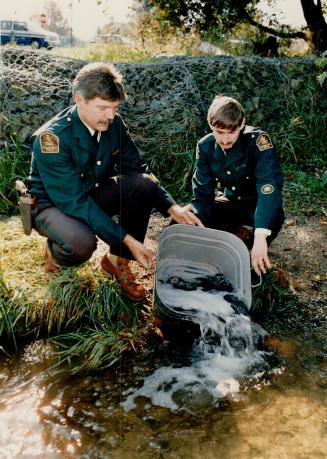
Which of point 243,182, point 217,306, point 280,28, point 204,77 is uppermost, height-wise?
point 280,28

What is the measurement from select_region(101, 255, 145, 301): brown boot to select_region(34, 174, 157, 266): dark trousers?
8 cm

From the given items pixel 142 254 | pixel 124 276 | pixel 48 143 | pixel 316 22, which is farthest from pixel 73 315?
pixel 316 22

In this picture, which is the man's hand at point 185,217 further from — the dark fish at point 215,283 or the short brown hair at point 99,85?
the short brown hair at point 99,85

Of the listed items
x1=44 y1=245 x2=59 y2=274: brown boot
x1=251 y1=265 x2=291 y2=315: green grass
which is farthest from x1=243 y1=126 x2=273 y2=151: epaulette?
x1=44 y1=245 x2=59 y2=274: brown boot

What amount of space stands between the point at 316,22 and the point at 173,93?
3.29m

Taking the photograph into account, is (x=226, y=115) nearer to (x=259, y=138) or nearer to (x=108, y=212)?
(x=259, y=138)

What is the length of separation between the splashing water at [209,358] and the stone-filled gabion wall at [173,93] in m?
2.32

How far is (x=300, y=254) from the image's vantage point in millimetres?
3637

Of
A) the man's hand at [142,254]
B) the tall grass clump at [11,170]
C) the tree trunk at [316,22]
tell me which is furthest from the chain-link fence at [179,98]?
the man's hand at [142,254]

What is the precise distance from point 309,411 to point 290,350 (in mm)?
509

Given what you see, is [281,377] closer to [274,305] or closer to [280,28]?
[274,305]

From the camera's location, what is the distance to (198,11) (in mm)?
7305

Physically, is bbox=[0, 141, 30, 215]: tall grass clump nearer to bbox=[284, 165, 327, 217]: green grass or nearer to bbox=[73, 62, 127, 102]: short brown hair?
bbox=[73, 62, 127, 102]: short brown hair

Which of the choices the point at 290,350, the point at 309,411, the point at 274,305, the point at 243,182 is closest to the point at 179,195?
the point at 243,182
